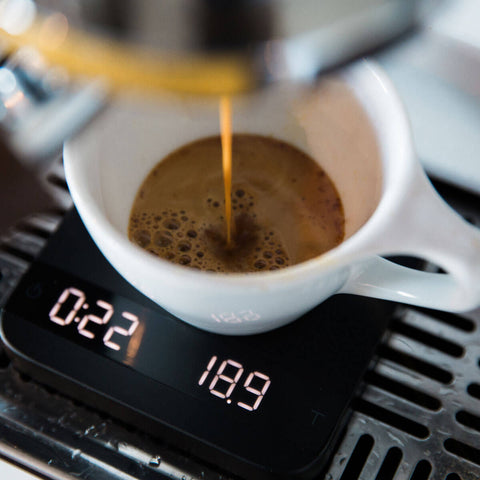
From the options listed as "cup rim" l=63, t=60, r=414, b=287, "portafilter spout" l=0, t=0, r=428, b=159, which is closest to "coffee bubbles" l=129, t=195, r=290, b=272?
"cup rim" l=63, t=60, r=414, b=287

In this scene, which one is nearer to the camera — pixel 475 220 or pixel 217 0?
pixel 217 0

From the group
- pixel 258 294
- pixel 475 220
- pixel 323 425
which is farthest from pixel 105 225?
pixel 475 220

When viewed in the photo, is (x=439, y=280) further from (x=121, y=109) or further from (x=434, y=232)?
(x=121, y=109)

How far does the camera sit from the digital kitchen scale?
445 millimetres

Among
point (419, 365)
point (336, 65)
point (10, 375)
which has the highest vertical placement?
point (336, 65)

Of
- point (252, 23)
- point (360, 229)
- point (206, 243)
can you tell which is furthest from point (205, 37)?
point (206, 243)

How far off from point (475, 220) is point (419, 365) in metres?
0.15

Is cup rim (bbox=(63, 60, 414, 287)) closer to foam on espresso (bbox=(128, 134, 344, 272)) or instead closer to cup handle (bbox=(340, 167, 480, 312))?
cup handle (bbox=(340, 167, 480, 312))

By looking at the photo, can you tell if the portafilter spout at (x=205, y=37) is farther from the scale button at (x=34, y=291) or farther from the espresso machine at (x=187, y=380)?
the scale button at (x=34, y=291)

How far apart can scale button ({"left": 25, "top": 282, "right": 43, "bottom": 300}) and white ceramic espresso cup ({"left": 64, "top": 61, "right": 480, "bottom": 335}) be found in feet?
0.29

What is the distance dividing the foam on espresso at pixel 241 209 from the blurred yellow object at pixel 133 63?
0.26m

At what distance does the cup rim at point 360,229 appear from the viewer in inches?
14.0

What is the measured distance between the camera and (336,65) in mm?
254

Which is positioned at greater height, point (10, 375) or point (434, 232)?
point (434, 232)
